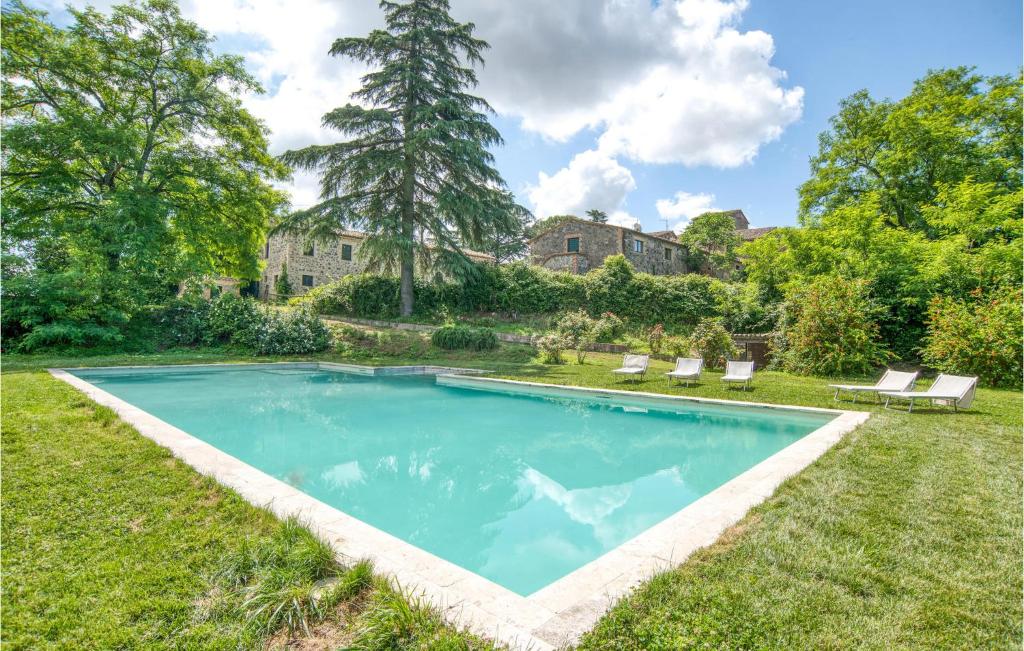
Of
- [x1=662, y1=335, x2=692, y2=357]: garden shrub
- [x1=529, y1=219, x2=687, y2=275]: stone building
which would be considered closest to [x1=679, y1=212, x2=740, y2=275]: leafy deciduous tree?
[x1=529, y1=219, x2=687, y2=275]: stone building

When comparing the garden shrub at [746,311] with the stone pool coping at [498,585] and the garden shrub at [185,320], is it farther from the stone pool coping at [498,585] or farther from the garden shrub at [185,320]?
the garden shrub at [185,320]

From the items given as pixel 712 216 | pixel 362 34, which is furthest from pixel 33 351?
pixel 712 216

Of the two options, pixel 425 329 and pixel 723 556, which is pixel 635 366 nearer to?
pixel 723 556

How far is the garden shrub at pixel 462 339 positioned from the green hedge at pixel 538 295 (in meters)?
4.04

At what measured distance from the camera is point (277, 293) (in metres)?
30.1

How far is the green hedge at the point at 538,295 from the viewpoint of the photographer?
21.5 metres

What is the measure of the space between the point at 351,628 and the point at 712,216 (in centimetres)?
4007

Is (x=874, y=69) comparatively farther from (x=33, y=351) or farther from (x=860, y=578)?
(x=33, y=351)

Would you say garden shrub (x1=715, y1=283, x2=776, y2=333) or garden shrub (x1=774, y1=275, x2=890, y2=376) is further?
garden shrub (x1=715, y1=283, x2=776, y2=333)

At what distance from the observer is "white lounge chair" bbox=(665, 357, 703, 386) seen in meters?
10.6

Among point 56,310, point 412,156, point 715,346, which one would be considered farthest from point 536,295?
point 56,310

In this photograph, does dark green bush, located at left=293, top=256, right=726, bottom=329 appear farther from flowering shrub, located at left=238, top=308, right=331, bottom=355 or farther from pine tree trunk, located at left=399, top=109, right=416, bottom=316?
flowering shrub, located at left=238, top=308, right=331, bottom=355

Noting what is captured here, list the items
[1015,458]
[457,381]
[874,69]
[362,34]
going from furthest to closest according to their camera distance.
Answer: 1. [362,34]
2. [457,381]
3. [874,69]
4. [1015,458]

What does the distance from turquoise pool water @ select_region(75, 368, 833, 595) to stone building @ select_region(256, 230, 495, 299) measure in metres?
20.9
